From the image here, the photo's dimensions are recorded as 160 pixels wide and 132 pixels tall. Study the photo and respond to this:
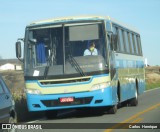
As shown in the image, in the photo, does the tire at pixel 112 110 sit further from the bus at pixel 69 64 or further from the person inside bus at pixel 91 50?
the person inside bus at pixel 91 50

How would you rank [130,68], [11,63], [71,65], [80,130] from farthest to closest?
[11,63] < [130,68] < [71,65] < [80,130]

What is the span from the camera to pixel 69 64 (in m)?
16.9

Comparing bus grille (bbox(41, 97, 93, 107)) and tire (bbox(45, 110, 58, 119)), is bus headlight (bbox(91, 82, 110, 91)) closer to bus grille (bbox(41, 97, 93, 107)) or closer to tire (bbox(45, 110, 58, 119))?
bus grille (bbox(41, 97, 93, 107))

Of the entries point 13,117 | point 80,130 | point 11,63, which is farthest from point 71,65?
point 11,63

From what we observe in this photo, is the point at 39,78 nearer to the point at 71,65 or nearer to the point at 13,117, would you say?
the point at 71,65

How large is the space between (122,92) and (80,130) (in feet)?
21.1

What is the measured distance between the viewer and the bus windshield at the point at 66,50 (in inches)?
664

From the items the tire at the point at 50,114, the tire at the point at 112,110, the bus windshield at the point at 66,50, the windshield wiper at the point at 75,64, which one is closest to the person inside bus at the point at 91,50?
the bus windshield at the point at 66,50

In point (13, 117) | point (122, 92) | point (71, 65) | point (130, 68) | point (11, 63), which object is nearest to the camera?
point (13, 117)

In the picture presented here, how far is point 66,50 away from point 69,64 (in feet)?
1.63

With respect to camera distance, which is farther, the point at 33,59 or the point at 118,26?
the point at 118,26

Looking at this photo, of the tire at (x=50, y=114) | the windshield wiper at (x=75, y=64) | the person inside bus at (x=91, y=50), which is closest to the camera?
the windshield wiper at (x=75, y=64)

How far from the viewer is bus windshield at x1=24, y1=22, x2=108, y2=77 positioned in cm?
1686

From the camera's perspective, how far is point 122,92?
20.0m
